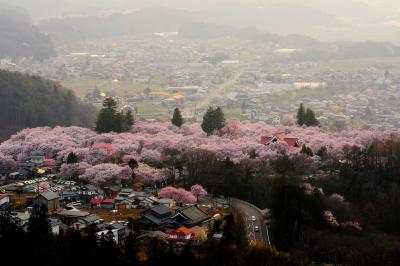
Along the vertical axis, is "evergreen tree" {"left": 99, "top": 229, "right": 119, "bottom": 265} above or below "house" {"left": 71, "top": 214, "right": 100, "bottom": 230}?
above

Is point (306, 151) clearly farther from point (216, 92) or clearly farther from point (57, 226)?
point (216, 92)

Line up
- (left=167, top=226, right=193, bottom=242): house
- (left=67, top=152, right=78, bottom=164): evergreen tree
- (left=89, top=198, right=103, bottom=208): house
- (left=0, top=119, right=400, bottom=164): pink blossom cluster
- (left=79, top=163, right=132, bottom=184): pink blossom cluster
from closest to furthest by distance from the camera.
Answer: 1. (left=167, top=226, right=193, bottom=242): house
2. (left=89, top=198, right=103, bottom=208): house
3. (left=79, top=163, right=132, bottom=184): pink blossom cluster
4. (left=67, top=152, right=78, bottom=164): evergreen tree
5. (left=0, top=119, right=400, bottom=164): pink blossom cluster

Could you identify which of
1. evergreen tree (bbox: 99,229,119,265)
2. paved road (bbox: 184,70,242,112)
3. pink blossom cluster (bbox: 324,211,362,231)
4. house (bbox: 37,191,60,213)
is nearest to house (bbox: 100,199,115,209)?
house (bbox: 37,191,60,213)

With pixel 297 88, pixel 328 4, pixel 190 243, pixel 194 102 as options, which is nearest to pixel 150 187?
pixel 190 243

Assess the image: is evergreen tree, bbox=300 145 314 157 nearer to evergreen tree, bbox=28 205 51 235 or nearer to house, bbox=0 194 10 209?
house, bbox=0 194 10 209

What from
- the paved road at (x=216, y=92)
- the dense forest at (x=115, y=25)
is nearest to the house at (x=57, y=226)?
the paved road at (x=216, y=92)
